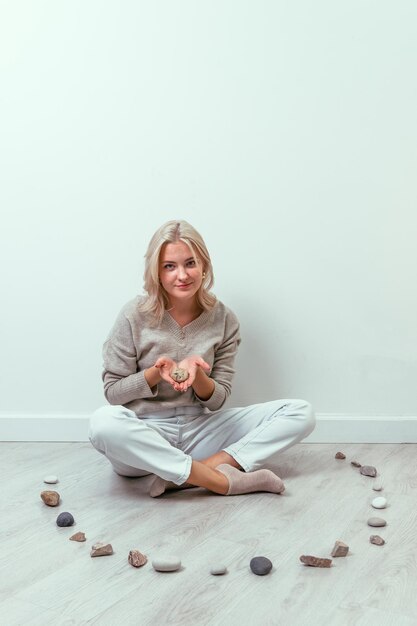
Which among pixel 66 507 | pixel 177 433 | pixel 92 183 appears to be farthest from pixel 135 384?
pixel 92 183

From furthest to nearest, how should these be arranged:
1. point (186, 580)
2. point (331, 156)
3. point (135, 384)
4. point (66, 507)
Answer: point (331, 156), point (135, 384), point (66, 507), point (186, 580)

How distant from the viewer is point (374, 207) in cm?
206

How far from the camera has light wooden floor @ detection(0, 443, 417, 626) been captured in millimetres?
1124

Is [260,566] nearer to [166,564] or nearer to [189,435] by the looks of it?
[166,564]

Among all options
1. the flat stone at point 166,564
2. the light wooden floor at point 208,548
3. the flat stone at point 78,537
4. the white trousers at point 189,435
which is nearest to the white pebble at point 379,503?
the light wooden floor at point 208,548

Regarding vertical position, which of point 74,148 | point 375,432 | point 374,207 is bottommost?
point 375,432

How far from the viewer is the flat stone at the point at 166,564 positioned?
Answer: 1.25 meters

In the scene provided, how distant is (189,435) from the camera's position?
1.85 m

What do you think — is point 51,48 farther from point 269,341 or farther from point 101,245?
point 269,341

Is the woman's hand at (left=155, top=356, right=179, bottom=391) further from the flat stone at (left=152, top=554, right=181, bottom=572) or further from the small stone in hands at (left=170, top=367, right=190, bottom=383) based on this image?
the flat stone at (left=152, top=554, right=181, bottom=572)

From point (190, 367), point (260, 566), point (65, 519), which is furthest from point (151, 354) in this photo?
point (260, 566)

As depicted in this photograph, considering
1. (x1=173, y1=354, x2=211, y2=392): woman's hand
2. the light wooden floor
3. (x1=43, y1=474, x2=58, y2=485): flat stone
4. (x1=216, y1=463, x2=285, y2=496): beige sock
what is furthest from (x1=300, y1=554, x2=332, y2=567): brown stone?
(x1=43, y1=474, x2=58, y2=485): flat stone

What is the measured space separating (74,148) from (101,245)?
28 cm

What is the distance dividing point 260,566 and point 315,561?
101mm
